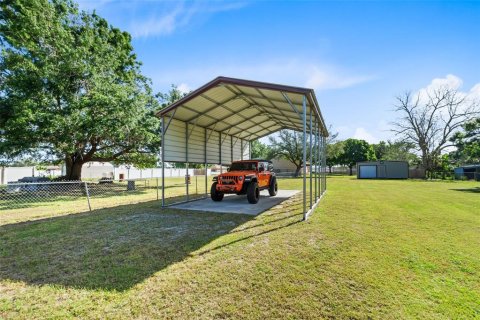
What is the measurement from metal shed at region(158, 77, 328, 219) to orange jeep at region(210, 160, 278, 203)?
2038 mm

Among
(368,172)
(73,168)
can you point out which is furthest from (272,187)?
(368,172)

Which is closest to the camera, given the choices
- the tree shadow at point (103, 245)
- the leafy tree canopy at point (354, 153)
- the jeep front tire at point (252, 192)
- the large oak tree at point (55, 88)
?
the tree shadow at point (103, 245)

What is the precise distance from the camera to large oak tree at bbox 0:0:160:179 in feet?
39.2

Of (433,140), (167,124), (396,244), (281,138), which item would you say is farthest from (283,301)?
(433,140)

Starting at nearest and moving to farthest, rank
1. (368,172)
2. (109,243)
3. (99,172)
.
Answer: (109,243), (368,172), (99,172)

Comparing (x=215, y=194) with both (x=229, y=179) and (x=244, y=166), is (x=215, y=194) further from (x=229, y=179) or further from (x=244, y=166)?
(x=244, y=166)

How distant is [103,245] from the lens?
4879mm

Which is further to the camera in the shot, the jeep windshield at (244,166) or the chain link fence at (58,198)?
the jeep windshield at (244,166)

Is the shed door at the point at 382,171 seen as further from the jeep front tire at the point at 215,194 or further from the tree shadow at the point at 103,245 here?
the tree shadow at the point at 103,245

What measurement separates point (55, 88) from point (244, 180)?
11657mm

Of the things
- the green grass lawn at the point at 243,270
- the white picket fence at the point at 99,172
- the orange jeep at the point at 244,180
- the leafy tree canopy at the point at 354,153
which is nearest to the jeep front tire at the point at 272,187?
the orange jeep at the point at 244,180

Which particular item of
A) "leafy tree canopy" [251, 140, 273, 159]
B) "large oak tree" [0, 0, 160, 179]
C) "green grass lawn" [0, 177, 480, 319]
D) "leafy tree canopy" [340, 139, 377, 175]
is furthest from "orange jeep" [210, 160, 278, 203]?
"leafy tree canopy" [340, 139, 377, 175]

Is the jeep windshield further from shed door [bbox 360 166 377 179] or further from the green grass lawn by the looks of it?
shed door [bbox 360 166 377 179]

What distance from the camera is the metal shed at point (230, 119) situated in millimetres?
7604
